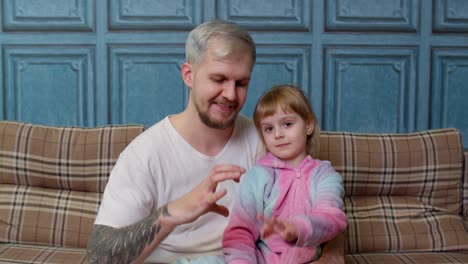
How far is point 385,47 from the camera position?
9.68ft

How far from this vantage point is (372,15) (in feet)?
9.62

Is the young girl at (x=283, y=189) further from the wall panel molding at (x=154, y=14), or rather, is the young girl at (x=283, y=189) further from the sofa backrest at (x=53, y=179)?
the wall panel molding at (x=154, y=14)

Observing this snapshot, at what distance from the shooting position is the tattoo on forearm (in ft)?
4.91

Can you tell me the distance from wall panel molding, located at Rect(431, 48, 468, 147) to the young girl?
4.83ft

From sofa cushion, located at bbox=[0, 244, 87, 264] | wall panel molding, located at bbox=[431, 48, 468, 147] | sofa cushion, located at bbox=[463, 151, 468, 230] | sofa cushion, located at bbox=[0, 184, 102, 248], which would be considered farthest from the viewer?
wall panel molding, located at bbox=[431, 48, 468, 147]

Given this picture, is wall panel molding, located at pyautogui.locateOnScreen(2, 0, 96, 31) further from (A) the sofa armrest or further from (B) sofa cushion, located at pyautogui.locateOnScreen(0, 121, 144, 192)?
(A) the sofa armrest

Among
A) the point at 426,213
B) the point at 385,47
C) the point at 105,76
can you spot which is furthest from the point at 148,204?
the point at 385,47

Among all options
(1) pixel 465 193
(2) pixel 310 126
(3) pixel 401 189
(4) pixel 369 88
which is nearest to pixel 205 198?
(2) pixel 310 126

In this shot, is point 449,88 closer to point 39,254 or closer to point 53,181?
point 53,181

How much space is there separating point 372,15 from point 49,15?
156cm

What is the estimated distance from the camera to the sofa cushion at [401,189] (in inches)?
88.9

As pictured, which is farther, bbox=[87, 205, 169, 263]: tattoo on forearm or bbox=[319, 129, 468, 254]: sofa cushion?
bbox=[319, 129, 468, 254]: sofa cushion

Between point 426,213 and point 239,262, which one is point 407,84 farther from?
point 239,262

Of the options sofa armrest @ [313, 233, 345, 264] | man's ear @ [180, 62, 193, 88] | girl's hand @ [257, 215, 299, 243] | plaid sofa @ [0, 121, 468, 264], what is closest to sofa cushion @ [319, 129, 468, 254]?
plaid sofa @ [0, 121, 468, 264]
